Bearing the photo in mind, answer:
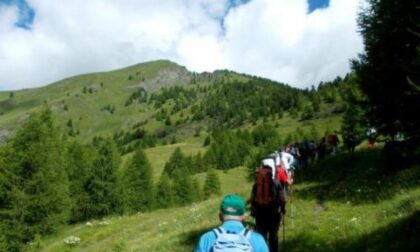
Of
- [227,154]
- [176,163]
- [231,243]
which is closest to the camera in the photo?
[231,243]

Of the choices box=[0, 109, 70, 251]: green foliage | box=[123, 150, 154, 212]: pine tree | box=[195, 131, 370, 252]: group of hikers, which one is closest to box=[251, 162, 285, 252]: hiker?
box=[195, 131, 370, 252]: group of hikers

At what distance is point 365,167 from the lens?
1321 inches

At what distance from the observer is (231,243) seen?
6.26 meters

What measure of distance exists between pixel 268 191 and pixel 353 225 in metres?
5.44

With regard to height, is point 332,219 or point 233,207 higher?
point 233,207

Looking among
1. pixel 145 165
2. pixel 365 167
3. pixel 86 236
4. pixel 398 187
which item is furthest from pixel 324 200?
pixel 145 165

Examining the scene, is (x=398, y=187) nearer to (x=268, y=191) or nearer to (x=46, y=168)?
(x=268, y=191)

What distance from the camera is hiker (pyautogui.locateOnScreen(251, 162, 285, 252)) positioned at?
45.2ft

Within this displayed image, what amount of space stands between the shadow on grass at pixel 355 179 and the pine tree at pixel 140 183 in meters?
55.4

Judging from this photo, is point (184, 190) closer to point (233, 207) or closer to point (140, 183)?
point (140, 183)

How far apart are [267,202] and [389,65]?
16005mm

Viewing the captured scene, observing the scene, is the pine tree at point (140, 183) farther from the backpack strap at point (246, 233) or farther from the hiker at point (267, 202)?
the backpack strap at point (246, 233)

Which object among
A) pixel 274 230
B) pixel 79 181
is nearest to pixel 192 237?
pixel 274 230

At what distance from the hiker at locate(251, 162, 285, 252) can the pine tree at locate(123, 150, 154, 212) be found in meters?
76.0
